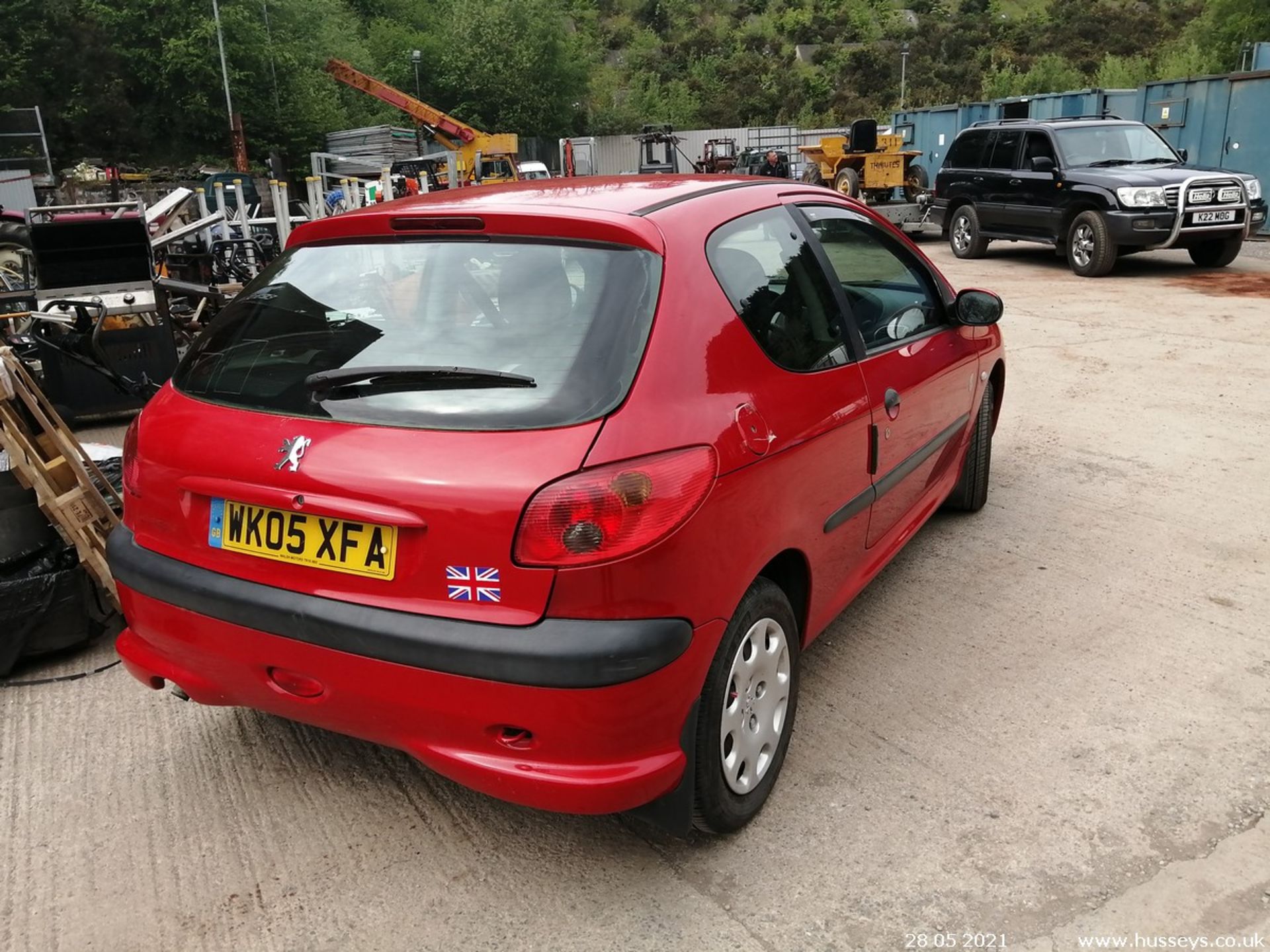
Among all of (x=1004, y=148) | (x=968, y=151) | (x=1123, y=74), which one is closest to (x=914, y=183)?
(x=968, y=151)

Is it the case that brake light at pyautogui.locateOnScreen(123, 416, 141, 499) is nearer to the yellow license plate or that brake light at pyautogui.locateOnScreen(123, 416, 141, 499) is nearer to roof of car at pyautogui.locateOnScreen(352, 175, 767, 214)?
the yellow license plate

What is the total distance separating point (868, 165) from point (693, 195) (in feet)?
58.7

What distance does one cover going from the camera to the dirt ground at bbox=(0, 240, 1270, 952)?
2.33 m

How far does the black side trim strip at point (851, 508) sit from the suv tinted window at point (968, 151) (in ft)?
43.8

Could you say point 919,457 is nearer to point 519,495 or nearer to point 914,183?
point 519,495

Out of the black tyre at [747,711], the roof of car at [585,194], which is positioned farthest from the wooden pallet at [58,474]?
the black tyre at [747,711]

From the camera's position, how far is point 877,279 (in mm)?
3863

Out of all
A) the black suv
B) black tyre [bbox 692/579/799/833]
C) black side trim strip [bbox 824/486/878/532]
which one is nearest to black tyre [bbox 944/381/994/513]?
black side trim strip [bbox 824/486/878/532]

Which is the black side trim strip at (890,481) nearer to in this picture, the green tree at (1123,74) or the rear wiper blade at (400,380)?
the rear wiper blade at (400,380)

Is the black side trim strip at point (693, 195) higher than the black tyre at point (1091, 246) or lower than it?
higher

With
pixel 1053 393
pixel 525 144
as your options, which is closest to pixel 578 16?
pixel 525 144

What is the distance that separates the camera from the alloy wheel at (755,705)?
251cm

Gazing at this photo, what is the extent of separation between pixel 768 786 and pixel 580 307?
1395 millimetres

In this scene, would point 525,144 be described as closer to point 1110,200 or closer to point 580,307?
point 1110,200
